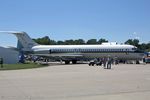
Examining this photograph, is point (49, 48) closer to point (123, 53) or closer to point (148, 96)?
point (123, 53)

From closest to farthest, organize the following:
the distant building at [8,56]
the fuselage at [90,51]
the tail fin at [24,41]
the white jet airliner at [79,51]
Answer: the fuselage at [90,51] < the white jet airliner at [79,51] < the distant building at [8,56] < the tail fin at [24,41]

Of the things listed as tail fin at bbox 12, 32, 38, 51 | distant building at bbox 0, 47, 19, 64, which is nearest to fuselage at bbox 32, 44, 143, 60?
tail fin at bbox 12, 32, 38, 51

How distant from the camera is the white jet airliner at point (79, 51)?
180 feet

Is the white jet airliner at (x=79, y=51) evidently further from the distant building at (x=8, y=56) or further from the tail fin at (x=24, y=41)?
the distant building at (x=8, y=56)

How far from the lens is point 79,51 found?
58.0 m

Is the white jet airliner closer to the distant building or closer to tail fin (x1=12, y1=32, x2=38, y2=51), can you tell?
tail fin (x1=12, y1=32, x2=38, y2=51)

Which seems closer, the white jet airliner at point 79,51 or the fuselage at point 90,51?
the fuselage at point 90,51

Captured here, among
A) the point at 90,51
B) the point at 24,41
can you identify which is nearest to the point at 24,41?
the point at 24,41

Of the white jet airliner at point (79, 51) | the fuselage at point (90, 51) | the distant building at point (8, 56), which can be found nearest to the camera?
the fuselage at point (90, 51)

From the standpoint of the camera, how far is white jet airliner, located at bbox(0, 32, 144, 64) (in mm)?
54938

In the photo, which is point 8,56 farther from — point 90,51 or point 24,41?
point 90,51

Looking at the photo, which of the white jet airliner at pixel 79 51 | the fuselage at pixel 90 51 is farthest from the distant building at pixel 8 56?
the fuselage at pixel 90 51

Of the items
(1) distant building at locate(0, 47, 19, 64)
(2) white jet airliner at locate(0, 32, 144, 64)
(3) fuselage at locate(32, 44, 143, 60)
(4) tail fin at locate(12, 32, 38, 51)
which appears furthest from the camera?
(4) tail fin at locate(12, 32, 38, 51)

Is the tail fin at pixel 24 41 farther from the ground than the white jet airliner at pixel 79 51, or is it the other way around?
the tail fin at pixel 24 41
